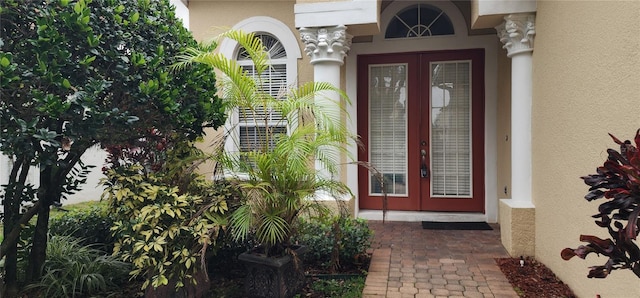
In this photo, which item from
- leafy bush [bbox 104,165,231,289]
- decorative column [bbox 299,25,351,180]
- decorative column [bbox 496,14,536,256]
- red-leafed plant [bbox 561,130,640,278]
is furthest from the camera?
decorative column [bbox 299,25,351,180]

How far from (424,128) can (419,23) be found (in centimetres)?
170

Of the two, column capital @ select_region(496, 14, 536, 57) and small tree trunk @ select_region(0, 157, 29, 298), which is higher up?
column capital @ select_region(496, 14, 536, 57)

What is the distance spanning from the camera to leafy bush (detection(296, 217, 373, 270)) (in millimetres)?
4082

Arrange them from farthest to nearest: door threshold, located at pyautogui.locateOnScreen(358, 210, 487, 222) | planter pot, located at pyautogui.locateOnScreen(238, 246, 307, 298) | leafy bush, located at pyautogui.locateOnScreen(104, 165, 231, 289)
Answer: door threshold, located at pyautogui.locateOnScreen(358, 210, 487, 222) < planter pot, located at pyautogui.locateOnScreen(238, 246, 307, 298) < leafy bush, located at pyautogui.locateOnScreen(104, 165, 231, 289)

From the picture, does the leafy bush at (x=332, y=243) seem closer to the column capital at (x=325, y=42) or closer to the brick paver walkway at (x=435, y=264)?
the brick paver walkway at (x=435, y=264)

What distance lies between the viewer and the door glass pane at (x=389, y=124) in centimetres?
630

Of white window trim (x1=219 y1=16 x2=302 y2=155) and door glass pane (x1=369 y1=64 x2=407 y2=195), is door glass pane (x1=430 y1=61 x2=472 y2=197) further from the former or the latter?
white window trim (x1=219 y1=16 x2=302 y2=155)

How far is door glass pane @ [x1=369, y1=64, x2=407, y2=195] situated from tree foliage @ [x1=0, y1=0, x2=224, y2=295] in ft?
10.1

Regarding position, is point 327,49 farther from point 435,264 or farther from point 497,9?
point 435,264

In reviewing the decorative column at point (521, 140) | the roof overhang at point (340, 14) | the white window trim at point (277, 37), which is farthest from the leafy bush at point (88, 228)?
the decorative column at point (521, 140)

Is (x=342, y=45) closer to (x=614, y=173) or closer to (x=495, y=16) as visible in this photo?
(x=495, y=16)

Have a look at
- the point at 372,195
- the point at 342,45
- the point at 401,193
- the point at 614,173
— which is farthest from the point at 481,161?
the point at 614,173

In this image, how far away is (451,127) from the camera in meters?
6.18

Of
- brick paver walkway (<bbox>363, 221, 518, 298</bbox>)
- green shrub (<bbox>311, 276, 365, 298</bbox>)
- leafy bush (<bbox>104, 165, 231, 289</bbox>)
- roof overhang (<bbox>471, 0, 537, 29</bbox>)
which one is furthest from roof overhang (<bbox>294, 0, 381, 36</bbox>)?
green shrub (<bbox>311, 276, 365, 298</bbox>)
